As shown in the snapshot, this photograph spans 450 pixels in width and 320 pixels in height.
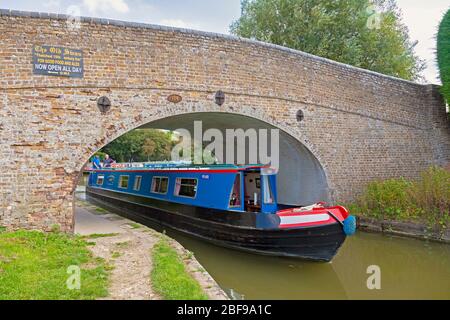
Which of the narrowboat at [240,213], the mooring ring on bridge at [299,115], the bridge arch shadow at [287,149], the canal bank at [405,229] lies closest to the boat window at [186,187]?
the narrowboat at [240,213]

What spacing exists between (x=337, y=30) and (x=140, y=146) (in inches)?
874

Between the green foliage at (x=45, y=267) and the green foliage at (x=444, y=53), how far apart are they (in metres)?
11.5

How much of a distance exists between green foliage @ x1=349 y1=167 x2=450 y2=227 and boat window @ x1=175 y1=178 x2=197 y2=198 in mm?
4524

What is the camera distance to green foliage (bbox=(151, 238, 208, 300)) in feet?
11.9

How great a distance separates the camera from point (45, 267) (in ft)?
14.4

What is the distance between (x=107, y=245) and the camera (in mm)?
5781

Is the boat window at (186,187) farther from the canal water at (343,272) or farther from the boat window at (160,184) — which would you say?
the canal water at (343,272)

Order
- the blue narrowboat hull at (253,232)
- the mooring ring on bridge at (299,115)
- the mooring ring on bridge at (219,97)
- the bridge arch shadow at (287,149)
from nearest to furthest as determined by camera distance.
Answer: the blue narrowboat hull at (253,232)
the mooring ring on bridge at (219,97)
the bridge arch shadow at (287,149)
the mooring ring on bridge at (299,115)

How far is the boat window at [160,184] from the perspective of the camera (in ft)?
30.3

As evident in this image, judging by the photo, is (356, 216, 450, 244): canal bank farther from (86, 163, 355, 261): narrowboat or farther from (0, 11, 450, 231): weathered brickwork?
(86, 163, 355, 261): narrowboat

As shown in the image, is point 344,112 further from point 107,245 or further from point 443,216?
point 107,245

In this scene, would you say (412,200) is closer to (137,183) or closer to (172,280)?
(172,280)

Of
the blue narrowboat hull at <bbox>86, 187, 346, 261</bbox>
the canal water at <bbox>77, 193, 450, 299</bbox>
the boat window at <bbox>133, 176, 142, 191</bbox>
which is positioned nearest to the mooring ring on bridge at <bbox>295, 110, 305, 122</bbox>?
the canal water at <bbox>77, 193, 450, 299</bbox>

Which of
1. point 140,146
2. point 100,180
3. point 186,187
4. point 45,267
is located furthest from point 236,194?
point 140,146
